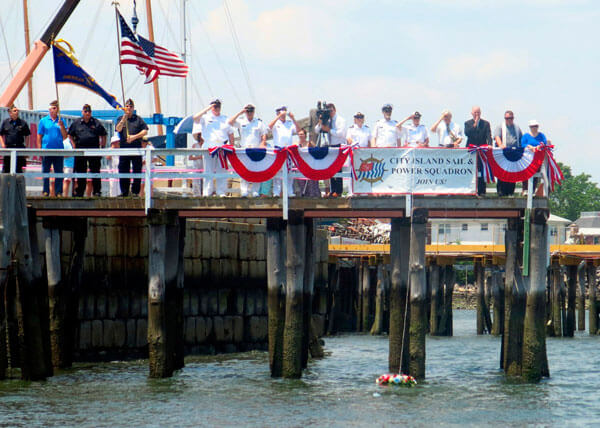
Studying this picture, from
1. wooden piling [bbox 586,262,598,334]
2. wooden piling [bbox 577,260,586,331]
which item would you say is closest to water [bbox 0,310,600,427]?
wooden piling [bbox 577,260,586,331]

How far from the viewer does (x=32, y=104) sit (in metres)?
52.8

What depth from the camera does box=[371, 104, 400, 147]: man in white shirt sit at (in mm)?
25656

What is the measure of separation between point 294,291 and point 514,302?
4.80m

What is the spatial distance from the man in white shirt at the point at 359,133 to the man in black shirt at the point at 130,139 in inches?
177

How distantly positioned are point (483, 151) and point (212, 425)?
7891 mm

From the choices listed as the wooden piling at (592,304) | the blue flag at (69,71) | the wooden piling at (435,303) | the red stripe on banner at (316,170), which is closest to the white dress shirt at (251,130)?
the red stripe on banner at (316,170)

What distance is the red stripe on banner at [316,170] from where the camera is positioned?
79.6 feet

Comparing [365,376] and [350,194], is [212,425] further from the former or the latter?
[365,376]

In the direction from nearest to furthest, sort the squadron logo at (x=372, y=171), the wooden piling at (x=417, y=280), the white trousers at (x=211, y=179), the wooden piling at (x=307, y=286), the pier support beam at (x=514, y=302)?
the wooden piling at (x=417, y=280) → the squadron logo at (x=372, y=171) → the white trousers at (x=211, y=179) → the pier support beam at (x=514, y=302) → the wooden piling at (x=307, y=286)

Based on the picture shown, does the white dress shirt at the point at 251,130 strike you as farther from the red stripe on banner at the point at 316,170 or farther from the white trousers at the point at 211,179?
the red stripe on banner at the point at 316,170

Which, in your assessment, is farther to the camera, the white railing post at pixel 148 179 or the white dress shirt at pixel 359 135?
the white dress shirt at pixel 359 135

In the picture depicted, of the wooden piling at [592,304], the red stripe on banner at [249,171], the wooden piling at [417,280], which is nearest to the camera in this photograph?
the wooden piling at [417,280]

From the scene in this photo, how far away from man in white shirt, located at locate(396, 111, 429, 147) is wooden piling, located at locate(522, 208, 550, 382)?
318cm

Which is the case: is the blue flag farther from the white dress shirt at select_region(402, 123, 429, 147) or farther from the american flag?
the white dress shirt at select_region(402, 123, 429, 147)
